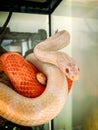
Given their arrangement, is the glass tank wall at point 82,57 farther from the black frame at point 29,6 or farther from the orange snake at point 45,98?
the orange snake at point 45,98

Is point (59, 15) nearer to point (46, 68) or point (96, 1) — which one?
point (96, 1)

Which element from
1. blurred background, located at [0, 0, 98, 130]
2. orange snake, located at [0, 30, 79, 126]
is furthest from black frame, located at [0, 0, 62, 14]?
orange snake, located at [0, 30, 79, 126]

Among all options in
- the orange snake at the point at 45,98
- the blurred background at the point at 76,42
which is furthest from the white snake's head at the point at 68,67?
the blurred background at the point at 76,42

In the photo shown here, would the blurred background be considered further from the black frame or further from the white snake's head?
the white snake's head

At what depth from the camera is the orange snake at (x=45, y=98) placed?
232 mm

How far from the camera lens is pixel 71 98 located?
31.2 inches

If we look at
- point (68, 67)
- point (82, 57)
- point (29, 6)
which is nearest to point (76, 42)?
point (82, 57)

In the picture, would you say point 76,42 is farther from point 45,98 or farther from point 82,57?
point 45,98

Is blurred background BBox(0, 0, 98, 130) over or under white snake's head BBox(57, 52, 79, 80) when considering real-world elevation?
under

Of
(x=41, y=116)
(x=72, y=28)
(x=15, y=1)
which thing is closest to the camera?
(x=41, y=116)

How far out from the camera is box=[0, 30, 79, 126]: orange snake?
232 mm

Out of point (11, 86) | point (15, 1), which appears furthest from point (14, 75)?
point (15, 1)

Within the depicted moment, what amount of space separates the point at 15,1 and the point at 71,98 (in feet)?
1.26

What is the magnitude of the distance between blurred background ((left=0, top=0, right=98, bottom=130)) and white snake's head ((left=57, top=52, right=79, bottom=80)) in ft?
1.31
